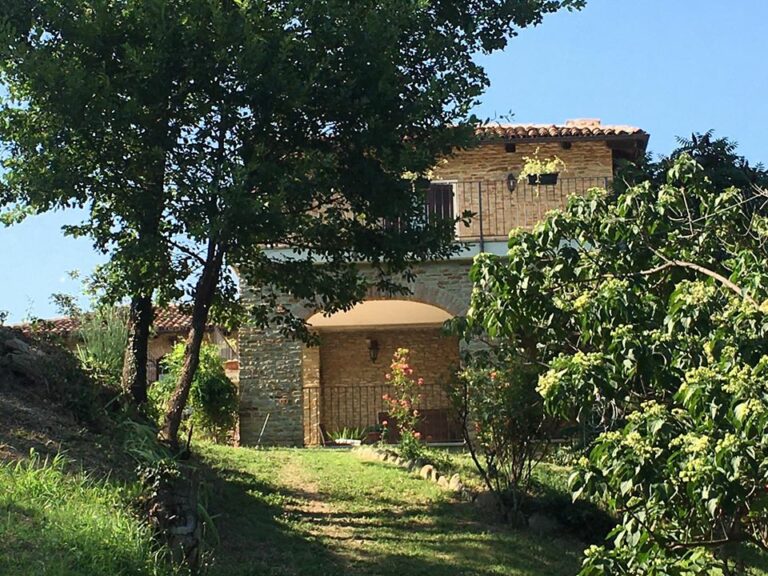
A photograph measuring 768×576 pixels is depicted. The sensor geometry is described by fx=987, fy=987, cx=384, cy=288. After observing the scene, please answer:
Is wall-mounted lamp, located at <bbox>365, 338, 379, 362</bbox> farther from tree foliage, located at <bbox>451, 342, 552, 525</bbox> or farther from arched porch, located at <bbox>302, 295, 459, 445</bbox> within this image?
tree foliage, located at <bbox>451, 342, 552, 525</bbox>

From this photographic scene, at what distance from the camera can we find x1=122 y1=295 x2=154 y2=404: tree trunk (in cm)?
1103

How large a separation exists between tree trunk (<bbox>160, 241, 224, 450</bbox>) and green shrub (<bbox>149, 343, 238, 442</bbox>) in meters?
5.69

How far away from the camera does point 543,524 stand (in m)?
10.7

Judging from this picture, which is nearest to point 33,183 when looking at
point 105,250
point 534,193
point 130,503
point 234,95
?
point 105,250

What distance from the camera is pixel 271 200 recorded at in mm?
9039

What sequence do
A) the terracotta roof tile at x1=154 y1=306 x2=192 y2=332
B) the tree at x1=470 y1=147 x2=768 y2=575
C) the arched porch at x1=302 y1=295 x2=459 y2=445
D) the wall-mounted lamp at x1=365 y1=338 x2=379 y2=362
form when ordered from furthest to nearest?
the terracotta roof tile at x1=154 y1=306 x2=192 y2=332 → the wall-mounted lamp at x1=365 y1=338 x2=379 y2=362 → the arched porch at x1=302 y1=295 x2=459 y2=445 → the tree at x1=470 y1=147 x2=768 y2=575

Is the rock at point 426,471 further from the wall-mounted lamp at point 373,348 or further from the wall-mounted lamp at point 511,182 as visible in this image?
the wall-mounted lamp at point 373,348

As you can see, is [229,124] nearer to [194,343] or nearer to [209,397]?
[194,343]

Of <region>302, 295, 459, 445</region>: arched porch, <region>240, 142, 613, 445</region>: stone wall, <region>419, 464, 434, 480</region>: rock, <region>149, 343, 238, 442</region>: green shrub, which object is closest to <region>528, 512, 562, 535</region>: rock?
<region>419, 464, 434, 480</region>: rock

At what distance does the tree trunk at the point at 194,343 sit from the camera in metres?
10.1

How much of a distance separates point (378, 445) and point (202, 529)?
7691 mm

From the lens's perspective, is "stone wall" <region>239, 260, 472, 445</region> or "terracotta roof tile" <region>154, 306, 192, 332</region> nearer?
"stone wall" <region>239, 260, 472, 445</region>

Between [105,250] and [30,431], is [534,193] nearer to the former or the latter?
[105,250]

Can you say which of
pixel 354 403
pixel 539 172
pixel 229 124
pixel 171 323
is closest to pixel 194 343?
pixel 229 124
